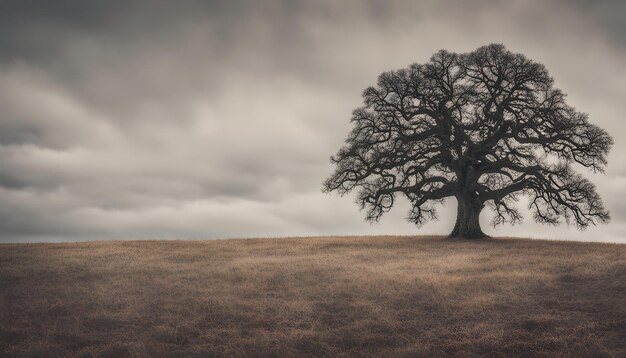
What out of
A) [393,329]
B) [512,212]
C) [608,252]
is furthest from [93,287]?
[512,212]

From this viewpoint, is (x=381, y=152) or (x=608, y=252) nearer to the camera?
(x=608, y=252)

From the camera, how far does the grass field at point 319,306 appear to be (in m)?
11.5

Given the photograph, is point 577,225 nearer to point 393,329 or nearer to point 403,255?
point 403,255

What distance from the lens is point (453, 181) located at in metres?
34.7

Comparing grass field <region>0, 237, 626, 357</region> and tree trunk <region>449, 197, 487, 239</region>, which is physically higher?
tree trunk <region>449, 197, 487, 239</region>

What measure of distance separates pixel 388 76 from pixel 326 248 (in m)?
14.0

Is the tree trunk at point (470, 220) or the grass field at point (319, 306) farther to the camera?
the tree trunk at point (470, 220)

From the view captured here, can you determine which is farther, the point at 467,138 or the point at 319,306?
the point at 467,138

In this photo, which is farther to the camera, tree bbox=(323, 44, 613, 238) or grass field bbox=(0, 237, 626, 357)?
tree bbox=(323, 44, 613, 238)

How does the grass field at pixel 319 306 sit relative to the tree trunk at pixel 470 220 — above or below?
below

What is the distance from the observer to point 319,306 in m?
14.8

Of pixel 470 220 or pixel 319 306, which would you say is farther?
pixel 470 220

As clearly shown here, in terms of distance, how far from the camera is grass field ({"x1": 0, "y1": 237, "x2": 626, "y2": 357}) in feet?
37.9

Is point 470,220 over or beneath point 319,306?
over
